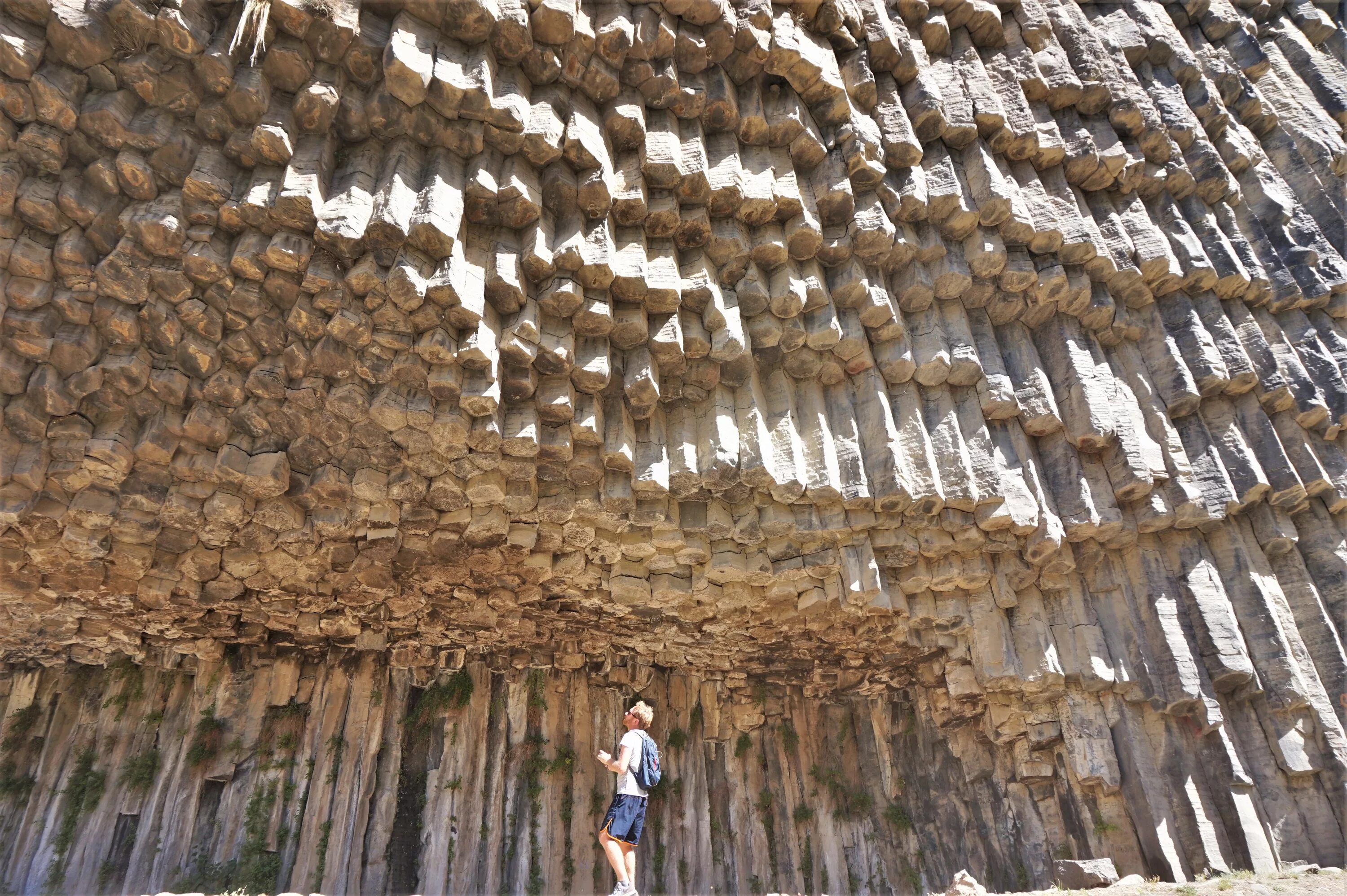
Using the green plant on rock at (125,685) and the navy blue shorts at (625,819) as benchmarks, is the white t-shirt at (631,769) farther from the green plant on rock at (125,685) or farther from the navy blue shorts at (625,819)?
the green plant on rock at (125,685)

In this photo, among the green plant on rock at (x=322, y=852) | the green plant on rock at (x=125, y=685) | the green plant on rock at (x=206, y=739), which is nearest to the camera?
the green plant on rock at (x=322, y=852)

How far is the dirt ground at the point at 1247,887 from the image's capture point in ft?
18.8

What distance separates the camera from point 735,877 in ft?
27.0

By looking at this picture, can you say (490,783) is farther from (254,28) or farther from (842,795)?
(254,28)

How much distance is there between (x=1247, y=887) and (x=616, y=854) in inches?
167

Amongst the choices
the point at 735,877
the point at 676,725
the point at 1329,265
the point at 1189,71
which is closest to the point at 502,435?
the point at 676,725

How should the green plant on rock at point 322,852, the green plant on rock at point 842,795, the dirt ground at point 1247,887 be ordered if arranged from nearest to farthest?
the dirt ground at point 1247,887 → the green plant on rock at point 322,852 → the green plant on rock at point 842,795

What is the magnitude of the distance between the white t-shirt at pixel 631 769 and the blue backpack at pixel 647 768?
0.02m

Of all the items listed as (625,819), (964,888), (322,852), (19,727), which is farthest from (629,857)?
(19,727)

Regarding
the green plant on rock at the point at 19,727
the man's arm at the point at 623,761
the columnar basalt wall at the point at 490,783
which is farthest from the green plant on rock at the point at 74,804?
the man's arm at the point at 623,761

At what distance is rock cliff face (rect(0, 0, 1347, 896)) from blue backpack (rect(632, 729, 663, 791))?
1266mm

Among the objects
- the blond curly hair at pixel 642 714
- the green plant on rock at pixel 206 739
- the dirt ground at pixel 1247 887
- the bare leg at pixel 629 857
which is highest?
the green plant on rock at pixel 206 739

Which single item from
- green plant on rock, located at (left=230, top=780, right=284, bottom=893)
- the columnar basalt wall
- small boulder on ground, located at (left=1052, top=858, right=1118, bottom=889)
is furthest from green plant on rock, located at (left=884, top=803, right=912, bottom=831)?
green plant on rock, located at (left=230, top=780, right=284, bottom=893)

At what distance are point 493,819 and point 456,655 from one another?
1522 mm
